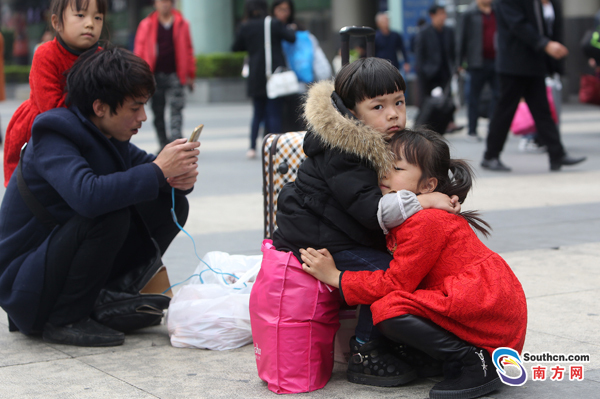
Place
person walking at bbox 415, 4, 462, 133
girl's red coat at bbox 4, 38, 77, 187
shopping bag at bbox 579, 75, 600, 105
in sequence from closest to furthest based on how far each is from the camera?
girl's red coat at bbox 4, 38, 77, 187
person walking at bbox 415, 4, 462, 133
shopping bag at bbox 579, 75, 600, 105

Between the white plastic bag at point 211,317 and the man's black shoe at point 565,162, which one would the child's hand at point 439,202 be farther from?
the man's black shoe at point 565,162

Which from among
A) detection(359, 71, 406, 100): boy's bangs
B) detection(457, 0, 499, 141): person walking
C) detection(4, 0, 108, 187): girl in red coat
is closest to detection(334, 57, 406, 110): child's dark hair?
detection(359, 71, 406, 100): boy's bangs

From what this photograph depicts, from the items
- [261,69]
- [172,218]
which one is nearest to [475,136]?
[261,69]

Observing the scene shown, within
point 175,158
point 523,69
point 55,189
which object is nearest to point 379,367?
point 175,158

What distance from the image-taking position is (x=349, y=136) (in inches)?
98.2

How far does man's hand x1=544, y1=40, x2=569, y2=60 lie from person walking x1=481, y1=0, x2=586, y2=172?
0.08m

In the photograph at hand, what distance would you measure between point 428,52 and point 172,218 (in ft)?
26.5

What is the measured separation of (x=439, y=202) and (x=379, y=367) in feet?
1.86

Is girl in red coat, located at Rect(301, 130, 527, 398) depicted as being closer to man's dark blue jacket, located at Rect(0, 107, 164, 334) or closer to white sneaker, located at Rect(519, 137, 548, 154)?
man's dark blue jacket, located at Rect(0, 107, 164, 334)

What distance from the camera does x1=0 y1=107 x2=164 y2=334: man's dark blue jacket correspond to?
2836 millimetres

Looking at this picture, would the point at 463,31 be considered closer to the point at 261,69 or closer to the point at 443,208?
the point at 261,69

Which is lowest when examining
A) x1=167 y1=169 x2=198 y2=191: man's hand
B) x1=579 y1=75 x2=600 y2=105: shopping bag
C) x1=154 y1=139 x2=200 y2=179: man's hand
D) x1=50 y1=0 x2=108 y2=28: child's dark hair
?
x1=579 y1=75 x2=600 y2=105: shopping bag

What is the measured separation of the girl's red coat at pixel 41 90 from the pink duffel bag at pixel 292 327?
1375 millimetres

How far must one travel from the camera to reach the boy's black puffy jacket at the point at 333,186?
249 centimetres
